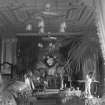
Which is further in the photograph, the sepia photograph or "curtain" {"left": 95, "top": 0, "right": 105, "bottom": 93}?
the sepia photograph

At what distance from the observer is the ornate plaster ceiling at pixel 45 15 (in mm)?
1933

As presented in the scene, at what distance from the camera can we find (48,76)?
214cm

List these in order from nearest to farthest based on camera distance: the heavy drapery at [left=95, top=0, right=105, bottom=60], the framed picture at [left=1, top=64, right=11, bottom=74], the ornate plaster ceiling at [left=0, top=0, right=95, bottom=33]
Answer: the heavy drapery at [left=95, top=0, right=105, bottom=60]
the ornate plaster ceiling at [left=0, top=0, right=95, bottom=33]
the framed picture at [left=1, top=64, right=11, bottom=74]

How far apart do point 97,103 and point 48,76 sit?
1.93 ft

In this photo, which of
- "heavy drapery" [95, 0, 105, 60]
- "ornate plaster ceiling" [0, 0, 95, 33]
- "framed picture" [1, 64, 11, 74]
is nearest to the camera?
"heavy drapery" [95, 0, 105, 60]

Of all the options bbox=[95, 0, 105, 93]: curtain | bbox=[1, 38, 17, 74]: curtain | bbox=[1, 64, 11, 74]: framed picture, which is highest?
bbox=[95, 0, 105, 93]: curtain

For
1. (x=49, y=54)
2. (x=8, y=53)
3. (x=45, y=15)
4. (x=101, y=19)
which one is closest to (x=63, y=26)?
(x=45, y=15)

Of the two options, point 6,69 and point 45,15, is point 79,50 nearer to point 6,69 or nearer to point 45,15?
point 45,15

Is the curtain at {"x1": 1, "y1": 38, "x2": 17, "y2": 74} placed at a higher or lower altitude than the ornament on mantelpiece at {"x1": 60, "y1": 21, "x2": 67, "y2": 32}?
lower

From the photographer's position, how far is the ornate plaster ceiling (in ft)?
6.34

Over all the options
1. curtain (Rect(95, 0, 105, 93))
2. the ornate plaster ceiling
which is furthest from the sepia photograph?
curtain (Rect(95, 0, 105, 93))

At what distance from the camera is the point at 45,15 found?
6.85 ft

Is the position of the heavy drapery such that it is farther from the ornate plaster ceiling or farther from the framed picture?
the framed picture

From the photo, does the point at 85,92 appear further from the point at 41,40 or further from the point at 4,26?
the point at 4,26
